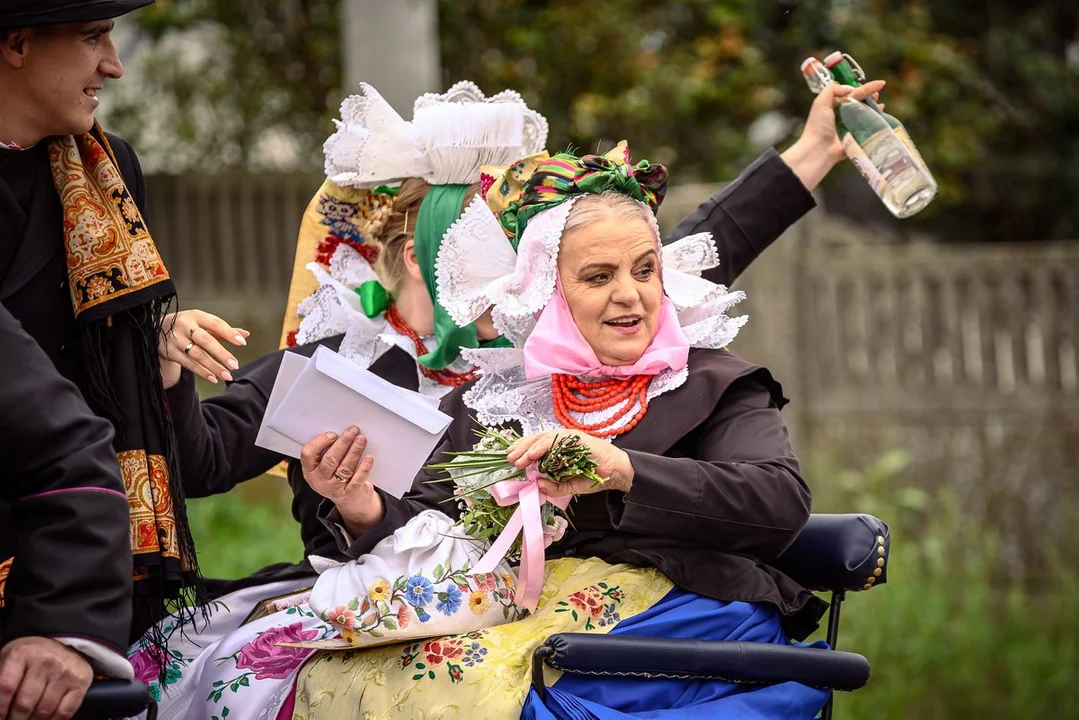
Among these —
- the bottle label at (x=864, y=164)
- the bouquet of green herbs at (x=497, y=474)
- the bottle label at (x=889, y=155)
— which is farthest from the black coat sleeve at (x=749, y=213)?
the bouquet of green herbs at (x=497, y=474)

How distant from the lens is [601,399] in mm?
3168

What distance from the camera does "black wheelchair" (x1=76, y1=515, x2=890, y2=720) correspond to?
2.74m

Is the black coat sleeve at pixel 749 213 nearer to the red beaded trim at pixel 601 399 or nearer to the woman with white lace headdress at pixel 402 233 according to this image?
the woman with white lace headdress at pixel 402 233

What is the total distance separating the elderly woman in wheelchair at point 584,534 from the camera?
112 inches

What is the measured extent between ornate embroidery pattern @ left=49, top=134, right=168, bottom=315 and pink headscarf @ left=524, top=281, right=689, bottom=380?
789 millimetres

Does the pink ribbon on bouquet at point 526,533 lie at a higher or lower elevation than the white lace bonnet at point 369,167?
lower

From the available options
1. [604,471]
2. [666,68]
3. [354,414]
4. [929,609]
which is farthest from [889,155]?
[666,68]

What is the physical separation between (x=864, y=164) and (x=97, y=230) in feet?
5.96

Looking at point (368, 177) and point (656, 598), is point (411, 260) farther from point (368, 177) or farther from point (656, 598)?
point (656, 598)

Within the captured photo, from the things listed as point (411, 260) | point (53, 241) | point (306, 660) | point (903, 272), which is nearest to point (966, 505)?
point (903, 272)

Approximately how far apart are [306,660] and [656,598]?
0.73m

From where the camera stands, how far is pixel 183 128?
9703mm

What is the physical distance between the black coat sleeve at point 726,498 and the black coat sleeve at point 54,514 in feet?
3.23

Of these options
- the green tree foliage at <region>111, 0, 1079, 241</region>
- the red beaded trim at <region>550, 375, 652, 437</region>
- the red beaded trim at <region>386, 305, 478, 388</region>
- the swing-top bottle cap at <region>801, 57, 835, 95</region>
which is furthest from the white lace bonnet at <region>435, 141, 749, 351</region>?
the green tree foliage at <region>111, 0, 1079, 241</region>
